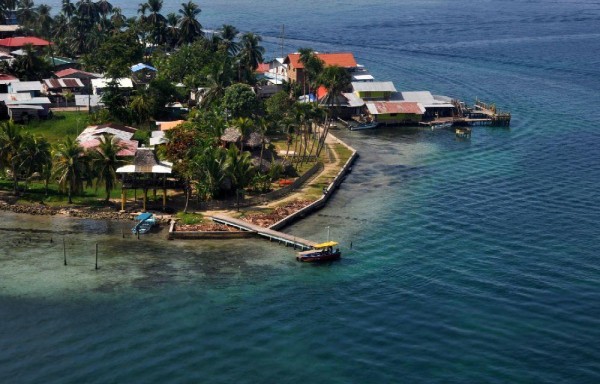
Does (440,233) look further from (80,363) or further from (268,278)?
(80,363)

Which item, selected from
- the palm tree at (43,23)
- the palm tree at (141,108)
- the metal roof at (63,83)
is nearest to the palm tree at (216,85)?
the palm tree at (141,108)

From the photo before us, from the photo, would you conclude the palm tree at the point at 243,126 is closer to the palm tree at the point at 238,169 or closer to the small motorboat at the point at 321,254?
the palm tree at the point at 238,169

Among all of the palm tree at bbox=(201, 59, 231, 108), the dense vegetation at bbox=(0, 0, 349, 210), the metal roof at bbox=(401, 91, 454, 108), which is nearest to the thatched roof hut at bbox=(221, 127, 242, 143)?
the dense vegetation at bbox=(0, 0, 349, 210)

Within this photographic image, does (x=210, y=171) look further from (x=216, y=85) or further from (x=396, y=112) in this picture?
(x=396, y=112)

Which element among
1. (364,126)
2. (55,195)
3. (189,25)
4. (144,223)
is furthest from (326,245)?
(189,25)

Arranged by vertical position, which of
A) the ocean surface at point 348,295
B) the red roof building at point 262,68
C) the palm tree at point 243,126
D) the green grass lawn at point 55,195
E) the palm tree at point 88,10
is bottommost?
the ocean surface at point 348,295

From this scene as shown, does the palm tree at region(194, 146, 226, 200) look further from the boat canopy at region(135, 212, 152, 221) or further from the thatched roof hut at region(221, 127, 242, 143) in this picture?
the thatched roof hut at region(221, 127, 242, 143)
